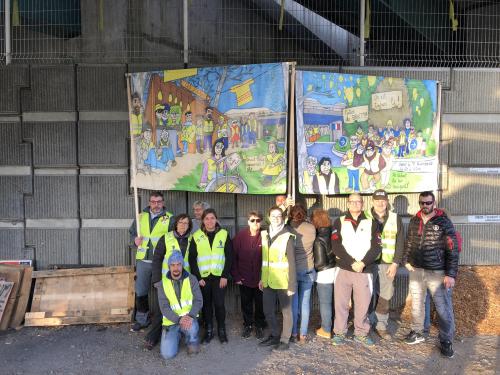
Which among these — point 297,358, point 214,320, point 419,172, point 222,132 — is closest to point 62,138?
point 222,132

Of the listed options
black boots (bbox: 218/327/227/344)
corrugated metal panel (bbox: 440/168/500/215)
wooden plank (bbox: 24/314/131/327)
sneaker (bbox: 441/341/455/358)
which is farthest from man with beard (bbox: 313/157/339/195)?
wooden plank (bbox: 24/314/131/327)

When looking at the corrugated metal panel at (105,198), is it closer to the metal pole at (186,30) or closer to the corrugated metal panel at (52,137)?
the corrugated metal panel at (52,137)

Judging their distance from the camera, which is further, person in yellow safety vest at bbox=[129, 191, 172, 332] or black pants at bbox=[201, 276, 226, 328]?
person in yellow safety vest at bbox=[129, 191, 172, 332]

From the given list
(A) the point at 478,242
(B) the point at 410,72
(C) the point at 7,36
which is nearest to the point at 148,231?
(C) the point at 7,36

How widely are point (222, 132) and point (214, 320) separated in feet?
8.44

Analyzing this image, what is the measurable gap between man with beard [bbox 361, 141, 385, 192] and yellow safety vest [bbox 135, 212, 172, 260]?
2.74m

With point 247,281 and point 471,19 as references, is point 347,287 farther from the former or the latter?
point 471,19

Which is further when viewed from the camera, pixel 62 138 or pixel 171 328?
pixel 62 138

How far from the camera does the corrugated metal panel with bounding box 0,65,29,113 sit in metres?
6.90

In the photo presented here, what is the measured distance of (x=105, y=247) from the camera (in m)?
7.01

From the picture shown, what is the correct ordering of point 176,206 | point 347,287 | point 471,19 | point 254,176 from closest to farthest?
point 347,287 → point 254,176 → point 176,206 → point 471,19

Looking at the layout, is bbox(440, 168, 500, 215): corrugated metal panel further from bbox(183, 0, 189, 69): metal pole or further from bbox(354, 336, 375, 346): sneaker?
bbox(183, 0, 189, 69): metal pole

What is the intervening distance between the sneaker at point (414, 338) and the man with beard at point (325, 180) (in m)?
2.05

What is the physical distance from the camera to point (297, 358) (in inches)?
217
